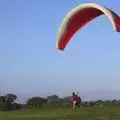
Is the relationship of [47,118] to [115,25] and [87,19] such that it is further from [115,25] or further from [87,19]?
[115,25]

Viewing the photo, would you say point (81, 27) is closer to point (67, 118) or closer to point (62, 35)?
point (62, 35)

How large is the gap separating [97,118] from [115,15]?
11404mm

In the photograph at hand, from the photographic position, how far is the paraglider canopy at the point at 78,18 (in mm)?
19641

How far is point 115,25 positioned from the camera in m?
18.9

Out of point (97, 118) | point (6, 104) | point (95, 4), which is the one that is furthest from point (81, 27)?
point (6, 104)

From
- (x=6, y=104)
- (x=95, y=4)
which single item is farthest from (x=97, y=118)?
(x=6, y=104)

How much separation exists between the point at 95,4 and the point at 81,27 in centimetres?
245

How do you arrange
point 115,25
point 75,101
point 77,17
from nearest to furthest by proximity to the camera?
1. point 115,25
2. point 77,17
3. point 75,101

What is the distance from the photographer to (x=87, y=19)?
72.3ft

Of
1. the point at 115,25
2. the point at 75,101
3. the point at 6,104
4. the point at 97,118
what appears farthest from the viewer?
the point at 6,104

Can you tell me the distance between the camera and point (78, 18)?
21828 millimetres

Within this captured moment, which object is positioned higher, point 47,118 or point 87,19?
point 87,19

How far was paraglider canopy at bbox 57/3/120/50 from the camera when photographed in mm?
19641

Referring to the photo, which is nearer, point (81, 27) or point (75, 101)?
point (81, 27)
